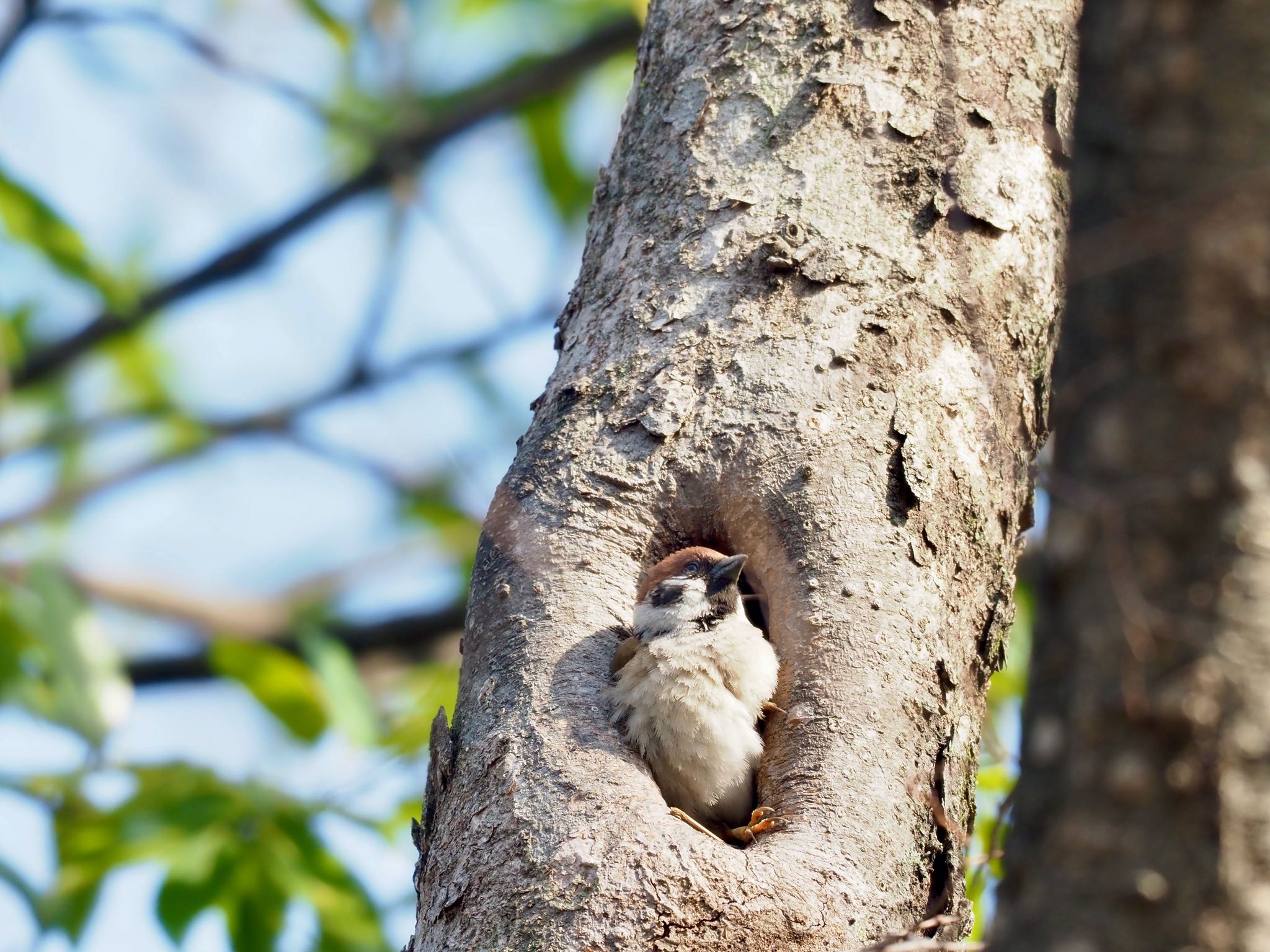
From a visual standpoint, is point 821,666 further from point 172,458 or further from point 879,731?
point 172,458

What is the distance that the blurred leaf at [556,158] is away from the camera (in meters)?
6.32

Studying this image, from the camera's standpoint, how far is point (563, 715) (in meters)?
2.53

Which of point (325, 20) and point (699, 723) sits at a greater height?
point (325, 20)

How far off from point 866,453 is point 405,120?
4498 mm

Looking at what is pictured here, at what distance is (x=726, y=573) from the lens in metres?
3.21

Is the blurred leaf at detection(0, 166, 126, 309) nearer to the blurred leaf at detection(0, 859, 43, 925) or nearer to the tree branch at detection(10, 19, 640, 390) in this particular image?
the tree branch at detection(10, 19, 640, 390)

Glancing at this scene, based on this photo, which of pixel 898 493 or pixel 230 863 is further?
pixel 230 863

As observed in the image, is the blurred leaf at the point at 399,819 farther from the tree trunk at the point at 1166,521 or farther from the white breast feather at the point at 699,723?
the tree trunk at the point at 1166,521

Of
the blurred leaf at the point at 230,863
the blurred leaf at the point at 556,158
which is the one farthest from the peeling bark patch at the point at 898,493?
the blurred leaf at the point at 556,158

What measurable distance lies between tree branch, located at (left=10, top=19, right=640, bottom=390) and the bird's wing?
13.0 ft

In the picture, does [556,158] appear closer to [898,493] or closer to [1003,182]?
[1003,182]

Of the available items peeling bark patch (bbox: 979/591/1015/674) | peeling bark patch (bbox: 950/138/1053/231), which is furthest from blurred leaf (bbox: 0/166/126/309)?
peeling bark patch (bbox: 979/591/1015/674)

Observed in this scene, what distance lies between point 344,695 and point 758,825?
222cm

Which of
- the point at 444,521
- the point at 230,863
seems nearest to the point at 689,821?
the point at 230,863
